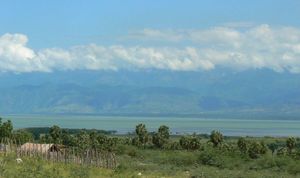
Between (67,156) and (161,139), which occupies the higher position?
(161,139)

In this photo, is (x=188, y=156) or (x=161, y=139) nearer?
(x=188, y=156)

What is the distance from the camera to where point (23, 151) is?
148ft

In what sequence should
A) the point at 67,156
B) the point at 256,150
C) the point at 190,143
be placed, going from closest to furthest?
the point at 67,156 → the point at 256,150 → the point at 190,143

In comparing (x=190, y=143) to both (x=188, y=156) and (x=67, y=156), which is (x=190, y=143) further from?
(x=67, y=156)

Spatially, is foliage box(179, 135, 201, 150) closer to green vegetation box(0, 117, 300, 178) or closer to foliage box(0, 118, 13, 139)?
green vegetation box(0, 117, 300, 178)

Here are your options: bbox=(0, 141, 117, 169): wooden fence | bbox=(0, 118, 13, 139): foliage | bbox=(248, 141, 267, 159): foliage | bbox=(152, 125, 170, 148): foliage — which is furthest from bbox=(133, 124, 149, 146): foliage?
bbox=(0, 141, 117, 169): wooden fence

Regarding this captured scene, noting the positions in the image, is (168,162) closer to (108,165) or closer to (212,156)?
(212,156)

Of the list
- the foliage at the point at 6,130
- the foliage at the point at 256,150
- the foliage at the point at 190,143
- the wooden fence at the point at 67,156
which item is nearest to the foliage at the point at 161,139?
the foliage at the point at 190,143

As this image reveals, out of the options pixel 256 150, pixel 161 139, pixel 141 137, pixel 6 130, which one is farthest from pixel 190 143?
pixel 6 130

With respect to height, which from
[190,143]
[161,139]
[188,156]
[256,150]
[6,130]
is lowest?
[188,156]

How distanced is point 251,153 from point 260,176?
39.7 metres

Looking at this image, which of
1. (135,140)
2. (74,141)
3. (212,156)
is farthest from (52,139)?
(212,156)

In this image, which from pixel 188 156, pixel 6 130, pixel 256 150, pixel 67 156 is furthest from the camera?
pixel 256 150

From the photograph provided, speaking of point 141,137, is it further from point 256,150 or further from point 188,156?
point 188,156
